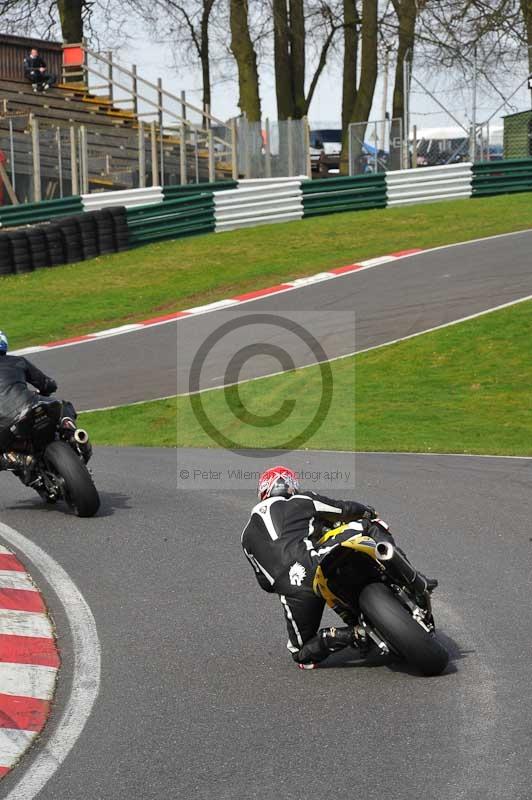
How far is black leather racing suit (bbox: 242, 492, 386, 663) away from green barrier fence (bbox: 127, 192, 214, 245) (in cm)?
2047

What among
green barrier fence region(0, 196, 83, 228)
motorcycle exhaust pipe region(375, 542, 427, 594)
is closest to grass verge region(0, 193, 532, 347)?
green barrier fence region(0, 196, 83, 228)

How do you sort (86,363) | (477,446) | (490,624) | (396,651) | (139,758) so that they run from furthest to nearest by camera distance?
1. (86,363)
2. (477,446)
3. (490,624)
4. (396,651)
5. (139,758)

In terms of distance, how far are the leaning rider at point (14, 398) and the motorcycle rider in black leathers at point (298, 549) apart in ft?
11.9

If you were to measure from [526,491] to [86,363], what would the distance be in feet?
A: 30.7

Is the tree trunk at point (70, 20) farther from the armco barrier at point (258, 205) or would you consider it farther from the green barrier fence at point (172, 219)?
the green barrier fence at point (172, 219)

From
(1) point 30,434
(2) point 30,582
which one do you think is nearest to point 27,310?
(1) point 30,434

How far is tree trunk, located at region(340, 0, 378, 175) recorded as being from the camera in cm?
3681

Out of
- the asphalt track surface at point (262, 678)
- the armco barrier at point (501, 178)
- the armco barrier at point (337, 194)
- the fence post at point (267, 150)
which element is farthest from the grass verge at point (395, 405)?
the fence post at point (267, 150)

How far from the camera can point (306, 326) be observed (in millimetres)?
19156

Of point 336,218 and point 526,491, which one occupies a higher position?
point 336,218

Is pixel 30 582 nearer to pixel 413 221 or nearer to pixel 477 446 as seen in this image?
pixel 477 446

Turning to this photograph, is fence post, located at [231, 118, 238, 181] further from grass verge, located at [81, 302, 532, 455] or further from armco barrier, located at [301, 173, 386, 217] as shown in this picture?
grass verge, located at [81, 302, 532, 455]

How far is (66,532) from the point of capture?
9.27 m

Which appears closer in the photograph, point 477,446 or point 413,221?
point 477,446
